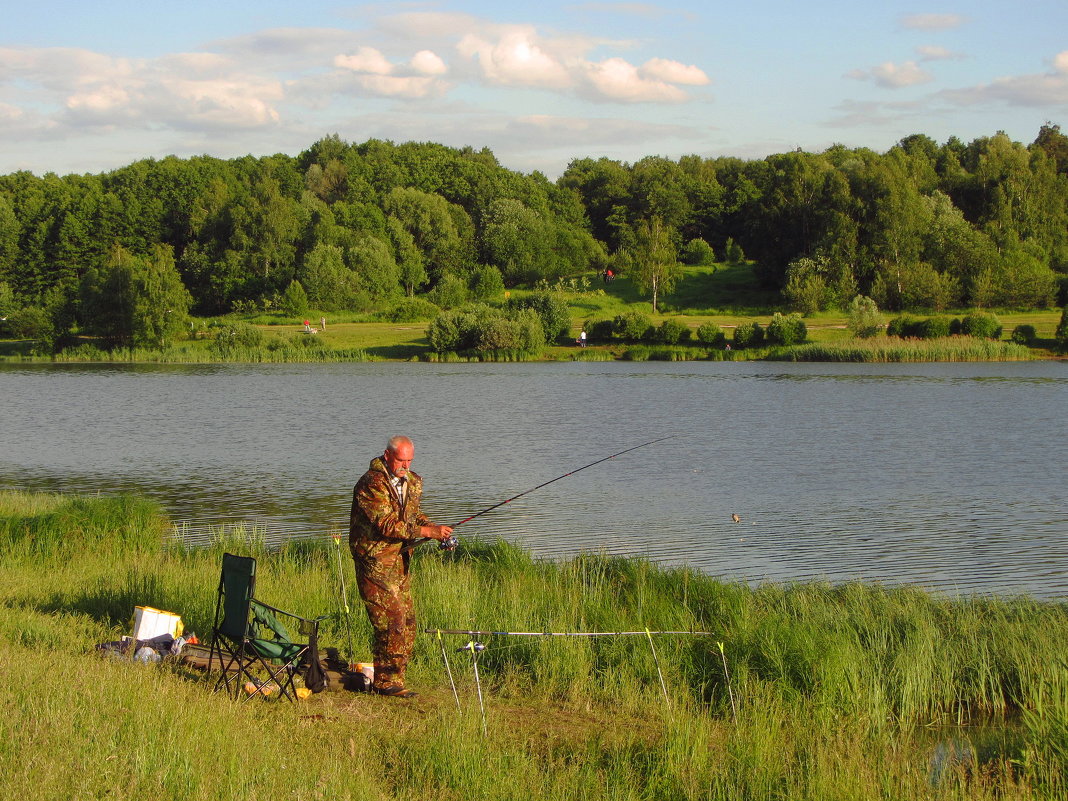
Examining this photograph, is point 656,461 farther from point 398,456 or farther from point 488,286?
point 488,286

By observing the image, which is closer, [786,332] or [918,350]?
[918,350]

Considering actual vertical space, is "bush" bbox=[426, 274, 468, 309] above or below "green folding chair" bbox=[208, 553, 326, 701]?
above

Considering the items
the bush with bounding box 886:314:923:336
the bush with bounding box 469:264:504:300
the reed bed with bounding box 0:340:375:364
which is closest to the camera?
the bush with bounding box 886:314:923:336

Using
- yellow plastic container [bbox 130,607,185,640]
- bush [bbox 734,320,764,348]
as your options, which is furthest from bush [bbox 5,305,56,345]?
yellow plastic container [bbox 130,607,185,640]

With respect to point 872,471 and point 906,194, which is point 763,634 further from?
point 906,194

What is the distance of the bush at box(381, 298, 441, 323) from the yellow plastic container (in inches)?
2484

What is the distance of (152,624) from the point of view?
7789mm

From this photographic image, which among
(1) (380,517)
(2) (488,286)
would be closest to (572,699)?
(1) (380,517)

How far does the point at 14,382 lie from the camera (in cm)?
4466

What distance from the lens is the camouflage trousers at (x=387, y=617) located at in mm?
7133

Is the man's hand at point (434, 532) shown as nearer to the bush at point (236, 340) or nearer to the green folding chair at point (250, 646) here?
the green folding chair at point (250, 646)

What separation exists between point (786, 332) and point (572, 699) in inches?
1928

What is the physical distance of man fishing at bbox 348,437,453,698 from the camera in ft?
22.9

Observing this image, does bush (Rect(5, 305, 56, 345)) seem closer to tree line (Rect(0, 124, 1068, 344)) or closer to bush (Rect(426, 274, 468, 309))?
tree line (Rect(0, 124, 1068, 344))
